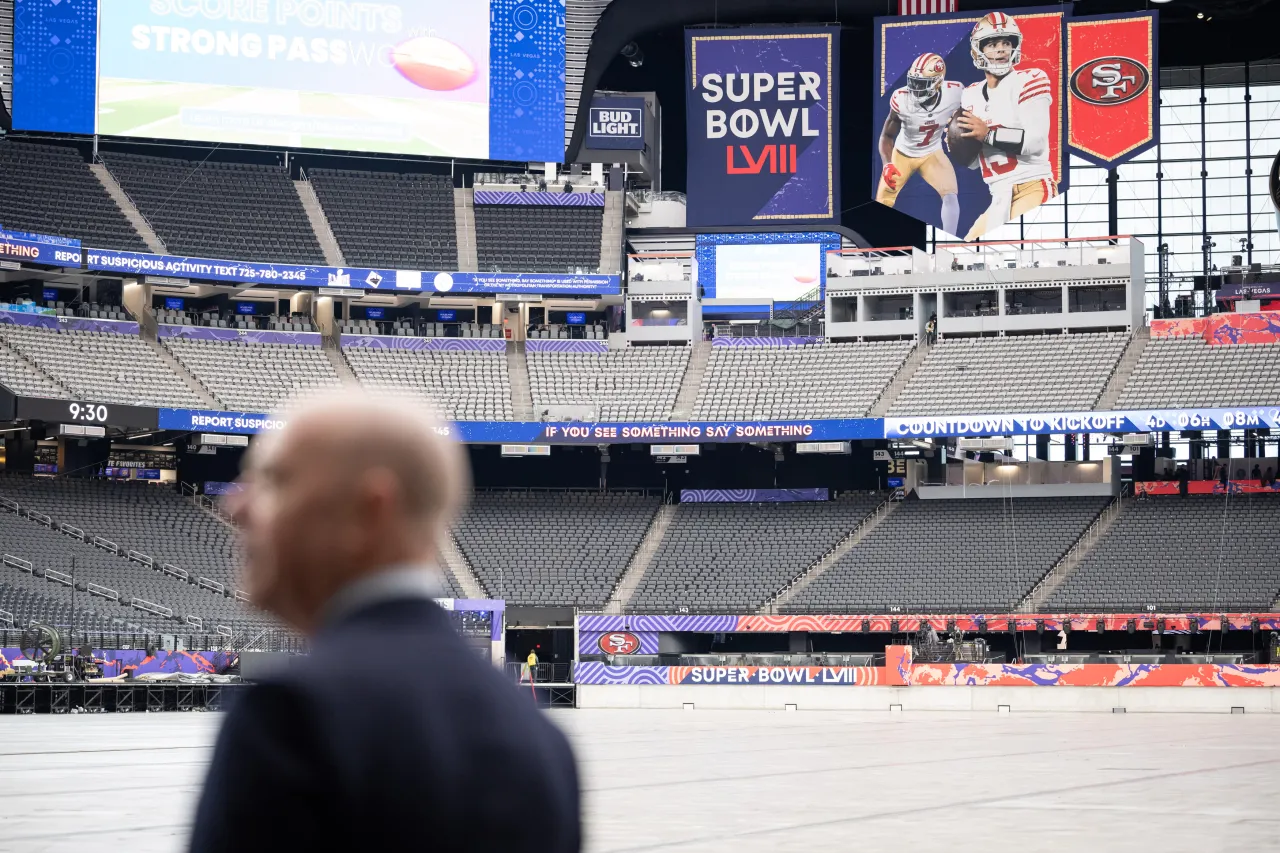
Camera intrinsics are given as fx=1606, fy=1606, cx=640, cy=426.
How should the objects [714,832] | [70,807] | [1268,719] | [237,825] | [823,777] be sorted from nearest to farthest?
[237,825], [714,832], [70,807], [823,777], [1268,719]

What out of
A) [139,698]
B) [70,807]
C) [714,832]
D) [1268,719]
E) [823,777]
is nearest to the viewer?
[714,832]

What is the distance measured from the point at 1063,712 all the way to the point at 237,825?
146 ft

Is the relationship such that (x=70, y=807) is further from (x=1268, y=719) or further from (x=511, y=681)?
(x=1268, y=719)

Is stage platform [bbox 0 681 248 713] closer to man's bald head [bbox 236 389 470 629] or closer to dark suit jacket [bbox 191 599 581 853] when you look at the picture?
man's bald head [bbox 236 389 470 629]

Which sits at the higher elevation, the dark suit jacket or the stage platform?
the dark suit jacket

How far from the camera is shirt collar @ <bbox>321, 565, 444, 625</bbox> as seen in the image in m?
2.72

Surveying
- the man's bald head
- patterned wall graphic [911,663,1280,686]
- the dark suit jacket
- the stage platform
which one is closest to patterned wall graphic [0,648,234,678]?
the stage platform

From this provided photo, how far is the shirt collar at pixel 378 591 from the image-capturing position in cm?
272

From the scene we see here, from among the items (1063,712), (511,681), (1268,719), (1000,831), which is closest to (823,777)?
(1000,831)

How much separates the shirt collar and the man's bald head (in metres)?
0.01

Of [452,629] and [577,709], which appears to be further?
[577,709]

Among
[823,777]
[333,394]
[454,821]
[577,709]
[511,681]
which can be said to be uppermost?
[333,394]

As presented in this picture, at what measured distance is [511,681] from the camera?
9.23ft

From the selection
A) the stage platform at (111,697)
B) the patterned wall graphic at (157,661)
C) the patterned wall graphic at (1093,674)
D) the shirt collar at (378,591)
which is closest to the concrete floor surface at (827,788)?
the shirt collar at (378,591)
